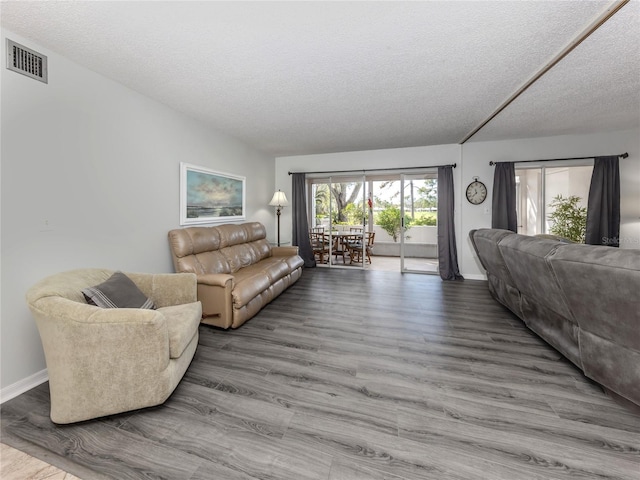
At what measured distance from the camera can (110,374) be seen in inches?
60.1

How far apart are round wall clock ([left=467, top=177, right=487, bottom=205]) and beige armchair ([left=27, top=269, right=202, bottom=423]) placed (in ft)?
17.8

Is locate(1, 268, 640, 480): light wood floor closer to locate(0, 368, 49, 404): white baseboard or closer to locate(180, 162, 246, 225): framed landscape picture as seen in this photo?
locate(0, 368, 49, 404): white baseboard

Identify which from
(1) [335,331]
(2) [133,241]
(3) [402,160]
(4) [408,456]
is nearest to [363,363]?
(1) [335,331]

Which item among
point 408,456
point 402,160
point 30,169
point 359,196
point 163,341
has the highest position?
point 402,160

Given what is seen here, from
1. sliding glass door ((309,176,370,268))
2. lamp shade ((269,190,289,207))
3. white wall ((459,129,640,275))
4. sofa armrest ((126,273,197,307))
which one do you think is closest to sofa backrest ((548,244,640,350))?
sofa armrest ((126,273,197,307))

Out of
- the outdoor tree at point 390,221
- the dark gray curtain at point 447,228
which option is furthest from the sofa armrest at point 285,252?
the outdoor tree at point 390,221

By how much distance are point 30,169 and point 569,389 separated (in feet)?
13.9

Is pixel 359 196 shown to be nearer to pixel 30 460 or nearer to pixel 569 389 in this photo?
pixel 569 389

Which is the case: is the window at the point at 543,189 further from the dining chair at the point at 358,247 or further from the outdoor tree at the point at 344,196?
the outdoor tree at the point at 344,196

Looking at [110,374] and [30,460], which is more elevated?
[110,374]

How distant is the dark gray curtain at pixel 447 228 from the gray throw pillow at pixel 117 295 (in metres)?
4.90

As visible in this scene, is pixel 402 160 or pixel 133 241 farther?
pixel 402 160

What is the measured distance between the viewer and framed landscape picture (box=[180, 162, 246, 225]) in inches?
137

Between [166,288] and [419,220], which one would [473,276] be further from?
[166,288]
